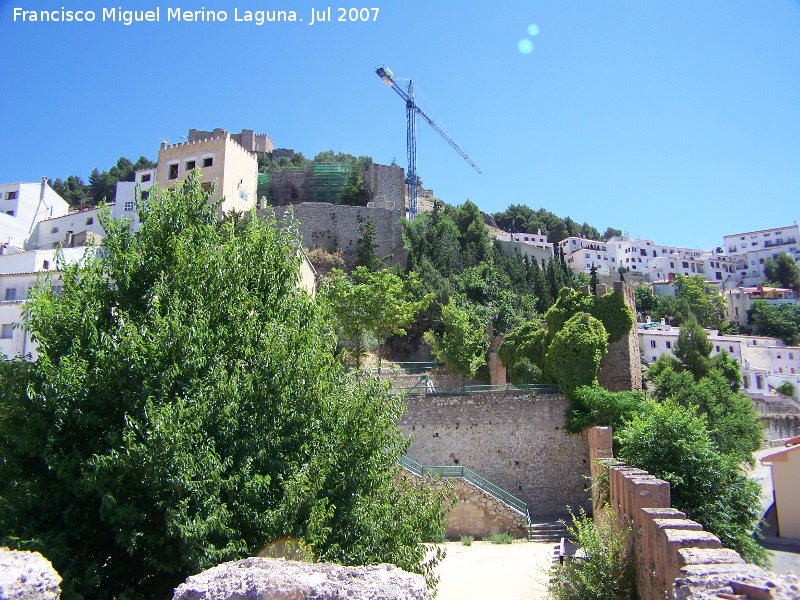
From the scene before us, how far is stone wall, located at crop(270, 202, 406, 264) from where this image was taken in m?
53.2

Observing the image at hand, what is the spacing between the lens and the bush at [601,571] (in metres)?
10.9

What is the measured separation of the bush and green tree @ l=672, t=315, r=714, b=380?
127 ft

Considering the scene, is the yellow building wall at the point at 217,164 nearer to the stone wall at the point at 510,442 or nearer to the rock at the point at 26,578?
the stone wall at the point at 510,442

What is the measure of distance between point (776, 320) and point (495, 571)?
70.6 m

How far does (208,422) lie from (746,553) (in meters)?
9.96

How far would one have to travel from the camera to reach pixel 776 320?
74.2 m

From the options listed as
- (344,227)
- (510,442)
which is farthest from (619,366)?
(344,227)

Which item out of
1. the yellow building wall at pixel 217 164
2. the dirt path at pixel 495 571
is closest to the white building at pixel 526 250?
the yellow building wall at pixel 217 164

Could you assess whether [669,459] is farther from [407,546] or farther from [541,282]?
[541,282]

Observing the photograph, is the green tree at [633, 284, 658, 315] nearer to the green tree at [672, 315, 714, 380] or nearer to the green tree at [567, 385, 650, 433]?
the green tree at [672, 315, 714, 380]

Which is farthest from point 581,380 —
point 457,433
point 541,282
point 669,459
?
point 541,282

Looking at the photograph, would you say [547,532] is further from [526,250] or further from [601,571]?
[526,250]

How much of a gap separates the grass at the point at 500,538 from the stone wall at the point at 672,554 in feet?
25.3

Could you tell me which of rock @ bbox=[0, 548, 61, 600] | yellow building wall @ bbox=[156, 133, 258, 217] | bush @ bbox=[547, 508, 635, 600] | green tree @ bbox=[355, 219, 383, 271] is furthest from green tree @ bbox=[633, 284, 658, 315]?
rock @ bbox=[0, 548, 61, 600]
